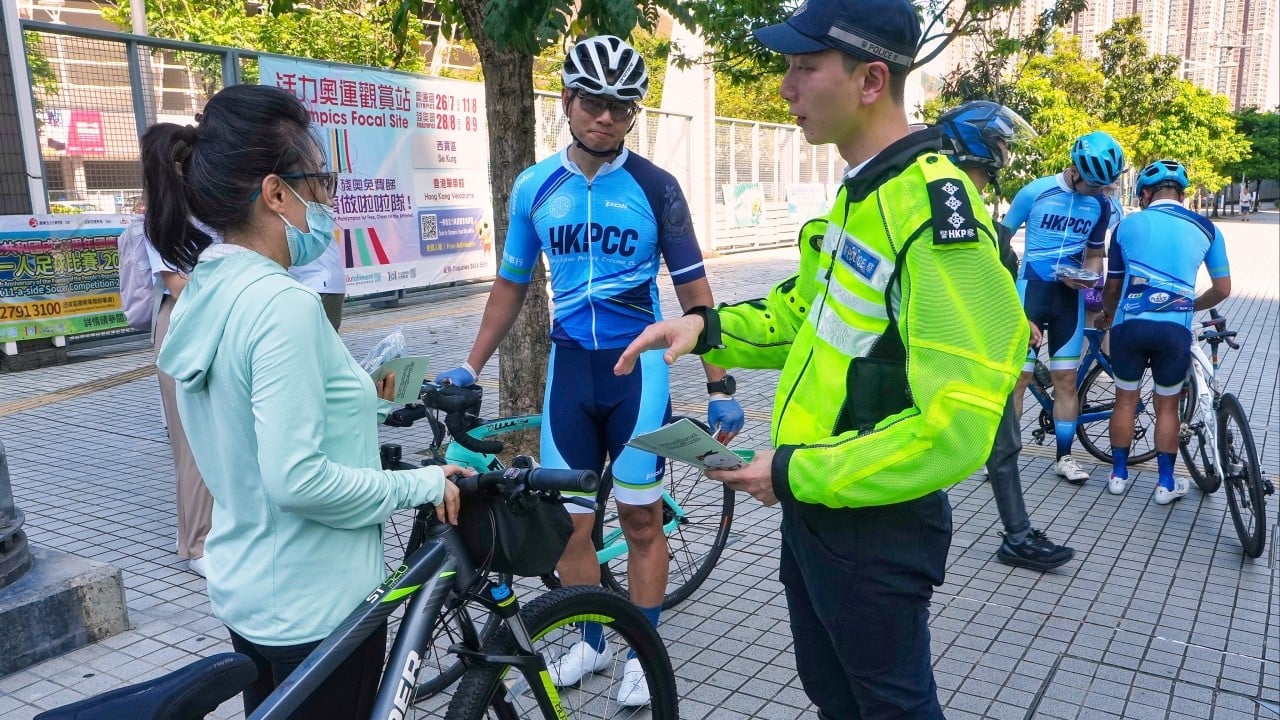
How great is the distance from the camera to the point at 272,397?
5.52 feet

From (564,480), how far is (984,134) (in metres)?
2.39

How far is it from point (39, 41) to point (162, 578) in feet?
23.2

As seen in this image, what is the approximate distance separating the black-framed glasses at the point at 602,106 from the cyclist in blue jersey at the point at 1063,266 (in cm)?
304

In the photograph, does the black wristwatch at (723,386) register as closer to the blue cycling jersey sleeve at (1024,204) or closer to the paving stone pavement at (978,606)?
the paving stone pavement at (978,606)

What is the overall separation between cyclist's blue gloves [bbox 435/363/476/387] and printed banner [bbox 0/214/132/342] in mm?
6957

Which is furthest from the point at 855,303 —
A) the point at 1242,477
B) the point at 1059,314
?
the point at 1059,314

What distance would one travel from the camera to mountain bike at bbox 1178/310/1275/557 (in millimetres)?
4609

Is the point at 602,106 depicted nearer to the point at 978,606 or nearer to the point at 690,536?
the point at 690,536

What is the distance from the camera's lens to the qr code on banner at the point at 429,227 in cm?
1234

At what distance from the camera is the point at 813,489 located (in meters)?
1.68

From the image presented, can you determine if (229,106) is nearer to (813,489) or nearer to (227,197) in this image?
(227,197)

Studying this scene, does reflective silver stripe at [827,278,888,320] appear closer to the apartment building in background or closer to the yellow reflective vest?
the yellow reflective vest

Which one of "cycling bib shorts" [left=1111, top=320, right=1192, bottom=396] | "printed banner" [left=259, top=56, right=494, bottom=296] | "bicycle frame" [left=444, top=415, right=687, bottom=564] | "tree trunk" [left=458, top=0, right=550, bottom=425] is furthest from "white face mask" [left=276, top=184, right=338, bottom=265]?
"printed banner" [left=259, top=56, right=494, bottom=296]

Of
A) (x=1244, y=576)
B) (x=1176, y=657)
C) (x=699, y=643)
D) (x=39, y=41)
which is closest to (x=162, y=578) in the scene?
(x=699, y=643)
